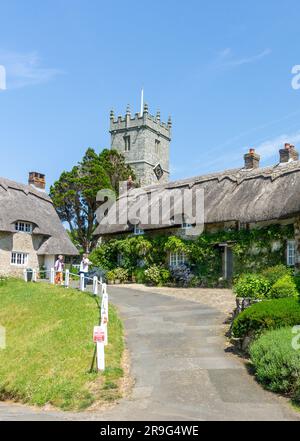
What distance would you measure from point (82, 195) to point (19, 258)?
47.6 ft

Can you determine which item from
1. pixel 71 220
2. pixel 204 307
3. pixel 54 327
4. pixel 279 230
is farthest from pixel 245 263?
pixel 71 220

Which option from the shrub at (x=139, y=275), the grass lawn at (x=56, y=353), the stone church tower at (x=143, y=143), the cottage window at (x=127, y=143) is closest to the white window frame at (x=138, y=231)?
the shrub at (x=139, y=275)

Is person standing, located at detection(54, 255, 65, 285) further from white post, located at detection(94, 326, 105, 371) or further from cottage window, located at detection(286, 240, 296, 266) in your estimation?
white post, located at detection(94, 326, 105, 371)

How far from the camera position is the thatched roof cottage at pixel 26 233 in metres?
30.1

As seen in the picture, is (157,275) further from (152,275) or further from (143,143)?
(143,143)

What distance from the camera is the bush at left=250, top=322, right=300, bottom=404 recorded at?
347 inches

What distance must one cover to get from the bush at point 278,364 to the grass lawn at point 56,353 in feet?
9.55

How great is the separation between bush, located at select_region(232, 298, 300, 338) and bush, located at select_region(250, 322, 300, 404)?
2.72ft

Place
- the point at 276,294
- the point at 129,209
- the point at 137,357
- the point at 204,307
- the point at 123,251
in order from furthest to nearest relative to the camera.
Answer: the point at 129,209
the point at 123,251
the point at 204,307
the point at 276,294
the point at 137,357

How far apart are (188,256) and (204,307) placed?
885 centimetres

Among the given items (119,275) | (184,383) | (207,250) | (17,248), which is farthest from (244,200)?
(184,383)

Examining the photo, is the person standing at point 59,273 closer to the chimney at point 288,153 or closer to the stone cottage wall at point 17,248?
the stone cottage wall at point 17,248

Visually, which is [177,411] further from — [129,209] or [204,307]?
[129,209]

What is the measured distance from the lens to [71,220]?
45.1 metres
